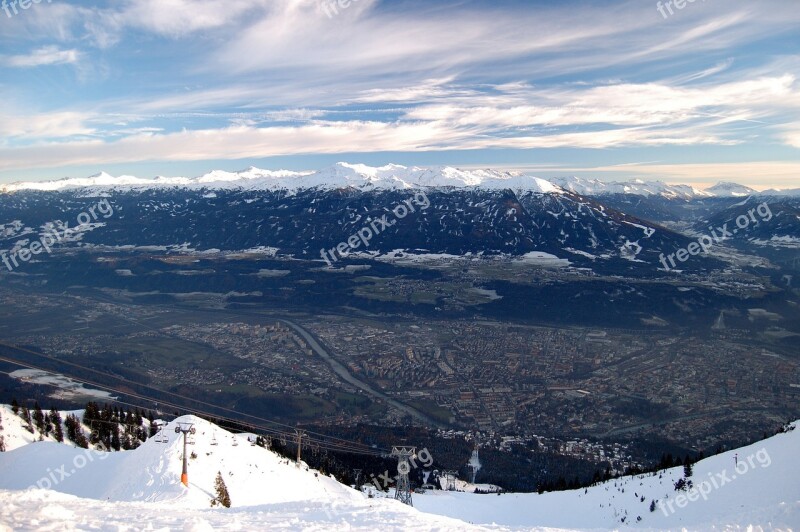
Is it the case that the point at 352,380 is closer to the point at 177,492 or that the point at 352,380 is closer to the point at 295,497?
the point at 295,497

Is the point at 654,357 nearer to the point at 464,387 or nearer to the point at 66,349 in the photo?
the point at 464,387

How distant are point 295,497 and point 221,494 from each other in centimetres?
621

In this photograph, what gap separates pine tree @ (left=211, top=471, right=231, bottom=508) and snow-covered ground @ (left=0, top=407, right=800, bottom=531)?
37 cm

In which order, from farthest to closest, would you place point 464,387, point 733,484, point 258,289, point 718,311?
1. point 258,289
2. point 718,311
3. point 464,387
4. point 733,484

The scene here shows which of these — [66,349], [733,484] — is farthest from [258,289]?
[733,484]

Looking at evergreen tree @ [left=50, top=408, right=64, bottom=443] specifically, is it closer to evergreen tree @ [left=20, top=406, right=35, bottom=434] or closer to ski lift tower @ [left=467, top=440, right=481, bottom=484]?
evergreen tree @ [left=20, top=406, right=35, bottom=434]

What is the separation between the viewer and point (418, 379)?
8412 centimetres

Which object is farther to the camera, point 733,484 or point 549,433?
point 549,433

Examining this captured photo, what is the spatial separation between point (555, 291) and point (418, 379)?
73.6m

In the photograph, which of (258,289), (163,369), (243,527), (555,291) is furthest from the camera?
(258,289)

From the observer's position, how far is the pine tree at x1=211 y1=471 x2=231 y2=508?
78.7 feet

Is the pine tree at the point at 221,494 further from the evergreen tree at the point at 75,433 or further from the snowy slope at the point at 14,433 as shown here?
the evergreen tree at the point at 75,433

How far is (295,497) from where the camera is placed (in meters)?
30.5

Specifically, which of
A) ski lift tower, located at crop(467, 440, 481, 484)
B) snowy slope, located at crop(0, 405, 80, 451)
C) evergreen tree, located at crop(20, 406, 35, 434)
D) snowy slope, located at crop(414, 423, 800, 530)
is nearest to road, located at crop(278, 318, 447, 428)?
ski lift tower, located at crop(467, 440, 481, 484)
